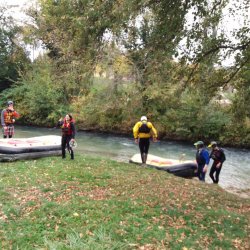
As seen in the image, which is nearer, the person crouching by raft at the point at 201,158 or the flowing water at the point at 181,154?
the person crouching by raft at the point at 201,158

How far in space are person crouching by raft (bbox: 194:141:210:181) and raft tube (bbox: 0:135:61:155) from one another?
556cm

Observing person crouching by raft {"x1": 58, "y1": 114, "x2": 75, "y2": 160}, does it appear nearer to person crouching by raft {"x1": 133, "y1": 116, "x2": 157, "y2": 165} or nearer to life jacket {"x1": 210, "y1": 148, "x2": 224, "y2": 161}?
person crouching by raft {"x1": 133, "y1": 116, "x2": 157, "y2": 165}

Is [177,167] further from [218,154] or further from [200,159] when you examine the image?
[218,154]

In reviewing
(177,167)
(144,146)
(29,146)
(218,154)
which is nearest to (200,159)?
(218,154)

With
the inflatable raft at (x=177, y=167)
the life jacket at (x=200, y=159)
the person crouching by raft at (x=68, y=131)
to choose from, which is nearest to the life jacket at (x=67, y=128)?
the person crouching by raft at (x=68, y=131)

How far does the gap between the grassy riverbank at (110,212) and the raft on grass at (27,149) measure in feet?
5.19

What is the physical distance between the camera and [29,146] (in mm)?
13305

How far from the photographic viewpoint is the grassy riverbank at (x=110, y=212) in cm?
607

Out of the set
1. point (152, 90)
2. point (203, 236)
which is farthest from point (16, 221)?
point (152, 90)

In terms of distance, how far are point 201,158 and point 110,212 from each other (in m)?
6.61

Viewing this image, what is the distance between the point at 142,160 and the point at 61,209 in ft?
23.8

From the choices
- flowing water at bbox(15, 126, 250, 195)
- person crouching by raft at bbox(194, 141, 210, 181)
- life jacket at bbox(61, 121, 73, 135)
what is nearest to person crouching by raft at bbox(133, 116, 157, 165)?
person crouching by raft at bbox(194, 141, 210, 181)

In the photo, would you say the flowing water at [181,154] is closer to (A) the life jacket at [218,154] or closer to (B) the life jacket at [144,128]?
(A) the life jacket at [218,154]

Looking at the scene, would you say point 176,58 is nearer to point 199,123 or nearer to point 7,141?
point 7,141
